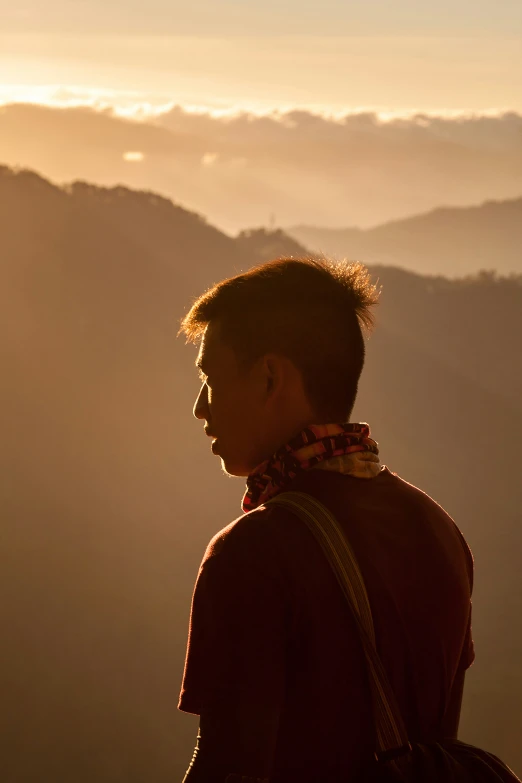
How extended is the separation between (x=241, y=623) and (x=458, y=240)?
23.3 m

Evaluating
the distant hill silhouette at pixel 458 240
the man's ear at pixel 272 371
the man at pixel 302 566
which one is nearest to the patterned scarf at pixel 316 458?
the man at pixel 302 566

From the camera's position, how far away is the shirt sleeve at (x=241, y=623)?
1482 mm

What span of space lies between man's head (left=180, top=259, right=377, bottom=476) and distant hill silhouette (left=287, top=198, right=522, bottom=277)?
20181 millimetres

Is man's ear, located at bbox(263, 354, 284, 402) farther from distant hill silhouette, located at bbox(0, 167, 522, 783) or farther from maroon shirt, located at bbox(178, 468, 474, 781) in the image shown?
distant hill silhouette, located at bbox(0, 167, 522, 783)

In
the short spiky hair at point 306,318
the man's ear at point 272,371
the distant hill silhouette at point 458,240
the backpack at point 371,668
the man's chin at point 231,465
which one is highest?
the distant hill silhouette at point 458,240

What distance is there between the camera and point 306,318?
71.4 inches

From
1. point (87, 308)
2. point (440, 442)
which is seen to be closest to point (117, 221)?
point (87, 308)

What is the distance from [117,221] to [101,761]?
12141 millimetres

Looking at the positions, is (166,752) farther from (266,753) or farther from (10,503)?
(266,753)

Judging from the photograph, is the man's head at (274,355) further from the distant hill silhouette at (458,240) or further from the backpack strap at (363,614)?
the distant hill silhouette at (458,240)

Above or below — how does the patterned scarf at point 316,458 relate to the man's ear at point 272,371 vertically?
below

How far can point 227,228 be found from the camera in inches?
874

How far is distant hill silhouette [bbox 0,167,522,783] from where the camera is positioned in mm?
18547

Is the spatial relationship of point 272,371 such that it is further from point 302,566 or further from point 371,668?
point 371,668
